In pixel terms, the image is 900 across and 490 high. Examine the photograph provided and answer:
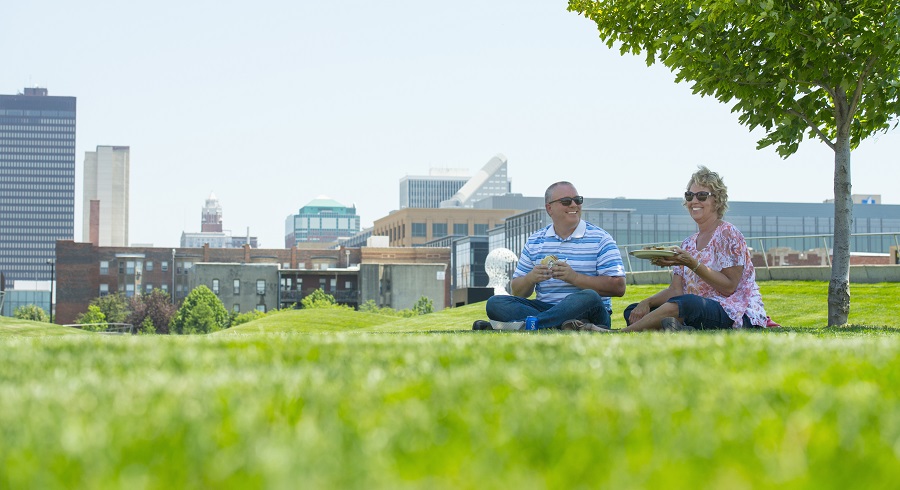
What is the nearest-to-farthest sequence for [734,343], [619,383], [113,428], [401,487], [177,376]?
[401,487], [113,428], [619,383], [177,376], [734,343]

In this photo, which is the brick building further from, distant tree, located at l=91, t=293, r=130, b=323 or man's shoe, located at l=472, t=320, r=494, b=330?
man's shoe, located at l=472, t=320, r=494, b=330

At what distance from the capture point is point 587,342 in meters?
4.62

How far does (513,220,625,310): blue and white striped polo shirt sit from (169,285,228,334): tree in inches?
3751

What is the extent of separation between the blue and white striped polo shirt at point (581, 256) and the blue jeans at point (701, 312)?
1027 mm

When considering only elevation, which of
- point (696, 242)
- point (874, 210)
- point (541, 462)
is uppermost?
point (874, 210)

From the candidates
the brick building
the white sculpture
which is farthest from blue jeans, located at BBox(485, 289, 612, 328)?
the brick building

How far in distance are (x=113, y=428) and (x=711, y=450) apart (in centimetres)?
130

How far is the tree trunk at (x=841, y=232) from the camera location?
44.4ft

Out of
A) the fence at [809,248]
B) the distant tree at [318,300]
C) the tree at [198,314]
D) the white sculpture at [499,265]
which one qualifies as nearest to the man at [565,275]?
the fence at [809,248]

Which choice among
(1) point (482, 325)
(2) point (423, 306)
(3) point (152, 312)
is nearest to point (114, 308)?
(3) point (152, 312)

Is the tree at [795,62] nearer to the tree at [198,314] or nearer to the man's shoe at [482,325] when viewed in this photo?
the man's shoe at [482,325]

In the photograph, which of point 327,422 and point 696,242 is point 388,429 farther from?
point 696,242

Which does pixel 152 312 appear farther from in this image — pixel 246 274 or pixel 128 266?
pixel 128 266

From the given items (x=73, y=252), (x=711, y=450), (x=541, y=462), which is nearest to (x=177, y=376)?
(x=541, y=462)
